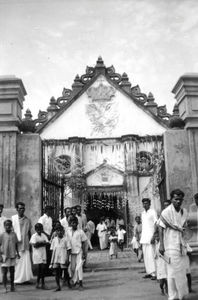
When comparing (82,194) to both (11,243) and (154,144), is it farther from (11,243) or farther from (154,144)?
(11,243)

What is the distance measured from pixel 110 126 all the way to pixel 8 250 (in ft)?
54.8

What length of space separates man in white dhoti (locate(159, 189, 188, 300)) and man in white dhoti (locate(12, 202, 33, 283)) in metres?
2.93

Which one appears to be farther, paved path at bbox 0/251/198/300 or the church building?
the church building

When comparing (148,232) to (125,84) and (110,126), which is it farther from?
(125,84)

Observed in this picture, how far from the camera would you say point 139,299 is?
5.50m

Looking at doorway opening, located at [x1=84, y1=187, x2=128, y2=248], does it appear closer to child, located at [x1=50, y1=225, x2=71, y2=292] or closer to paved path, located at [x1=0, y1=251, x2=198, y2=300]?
paved path, located at [x1=0, y1=251, x2=198, y2=300]

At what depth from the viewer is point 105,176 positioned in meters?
22.1

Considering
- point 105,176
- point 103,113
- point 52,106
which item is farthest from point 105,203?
point 52,106

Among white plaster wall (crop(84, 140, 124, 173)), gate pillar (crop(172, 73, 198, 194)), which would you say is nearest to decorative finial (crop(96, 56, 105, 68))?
white plaster wall (crop(84, 140, 124, 173))

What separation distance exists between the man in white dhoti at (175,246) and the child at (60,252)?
2229 millimetres

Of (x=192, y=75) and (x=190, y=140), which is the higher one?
(x=192, y=75)

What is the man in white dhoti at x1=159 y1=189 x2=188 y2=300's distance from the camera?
5074mm

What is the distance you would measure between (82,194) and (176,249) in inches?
646

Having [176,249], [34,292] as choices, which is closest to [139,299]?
[176,249]
